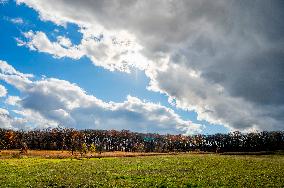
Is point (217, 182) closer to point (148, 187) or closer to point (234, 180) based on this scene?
point (234, 180)

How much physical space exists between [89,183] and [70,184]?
2.17 m

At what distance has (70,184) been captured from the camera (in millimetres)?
37719

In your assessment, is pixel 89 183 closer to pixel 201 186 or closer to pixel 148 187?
pixel 148 187

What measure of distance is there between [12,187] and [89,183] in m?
8.34

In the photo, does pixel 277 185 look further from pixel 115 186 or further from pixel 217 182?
pixel 115 186

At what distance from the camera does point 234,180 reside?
38281 mm

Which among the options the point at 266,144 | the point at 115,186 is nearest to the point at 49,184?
the point at 115,186

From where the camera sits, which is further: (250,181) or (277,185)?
(250,181)

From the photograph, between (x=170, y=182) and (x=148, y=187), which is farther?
(x=170, y=182)

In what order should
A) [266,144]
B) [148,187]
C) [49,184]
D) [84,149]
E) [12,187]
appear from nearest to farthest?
[148,187], [12,187], [49,184], [84,149], [266,144]

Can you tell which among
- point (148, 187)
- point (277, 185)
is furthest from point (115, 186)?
point (277, 185)

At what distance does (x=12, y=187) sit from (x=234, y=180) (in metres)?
25.1

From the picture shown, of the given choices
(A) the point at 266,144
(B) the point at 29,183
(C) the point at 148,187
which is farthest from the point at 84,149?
(A) the point at 266,144

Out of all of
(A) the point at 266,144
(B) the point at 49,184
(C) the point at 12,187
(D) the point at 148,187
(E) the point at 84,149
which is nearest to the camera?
(D) the point at 148,187
